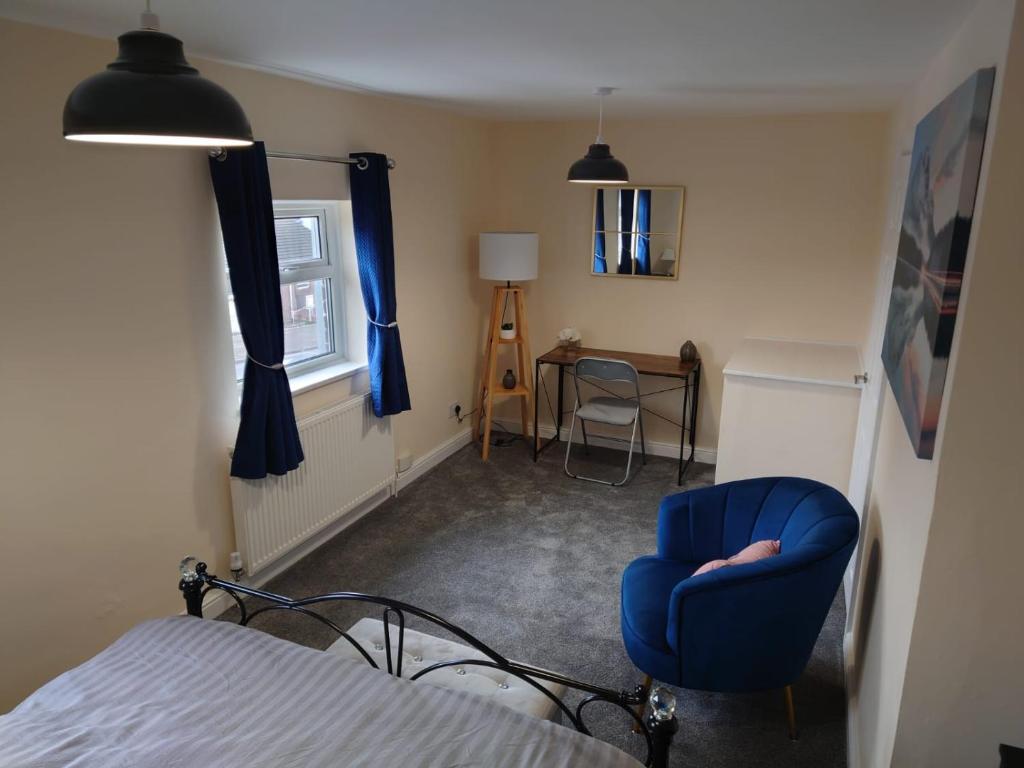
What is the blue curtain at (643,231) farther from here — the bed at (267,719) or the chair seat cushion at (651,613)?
the bed at (267,719)

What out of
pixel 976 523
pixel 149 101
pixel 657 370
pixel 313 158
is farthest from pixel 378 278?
pixel 976 523

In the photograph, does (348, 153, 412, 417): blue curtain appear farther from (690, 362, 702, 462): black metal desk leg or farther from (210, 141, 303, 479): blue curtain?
(690, 362, 702, 462): black metal desk leg

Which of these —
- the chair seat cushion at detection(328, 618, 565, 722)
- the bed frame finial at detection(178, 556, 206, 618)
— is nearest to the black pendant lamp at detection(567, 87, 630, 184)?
the chair seat cushion at detection(328, 618, 565, 722)

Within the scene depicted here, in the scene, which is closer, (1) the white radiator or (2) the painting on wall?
(2) the painting on wall

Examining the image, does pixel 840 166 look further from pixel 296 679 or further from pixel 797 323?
pixel 296 679

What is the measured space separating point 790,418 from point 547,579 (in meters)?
1.56

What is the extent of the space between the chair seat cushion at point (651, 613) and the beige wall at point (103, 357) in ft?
5.93

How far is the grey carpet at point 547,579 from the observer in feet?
8.12

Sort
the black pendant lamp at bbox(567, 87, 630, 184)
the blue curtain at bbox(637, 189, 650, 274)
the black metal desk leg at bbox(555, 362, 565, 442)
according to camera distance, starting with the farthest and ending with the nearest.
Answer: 1. the black metal desk leg at bbox(555, 362, 565, 442)
2. the blue curtain at bbox(637, 189, 650, 274)
3. the black pendant lamp at bbox(567, 87, 630, 184)

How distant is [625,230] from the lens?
4828 millimetres

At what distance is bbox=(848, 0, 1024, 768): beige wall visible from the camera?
1339 mm

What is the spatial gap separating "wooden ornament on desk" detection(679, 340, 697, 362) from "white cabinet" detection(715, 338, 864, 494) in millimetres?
576

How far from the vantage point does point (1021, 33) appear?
1.27 m

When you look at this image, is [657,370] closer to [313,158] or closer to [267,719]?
[313,158]
